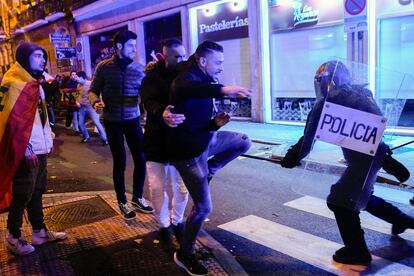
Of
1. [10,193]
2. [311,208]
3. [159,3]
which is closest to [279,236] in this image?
[311,208]

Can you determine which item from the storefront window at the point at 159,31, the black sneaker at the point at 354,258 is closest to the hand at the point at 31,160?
the black sneaker at the point at 354,258

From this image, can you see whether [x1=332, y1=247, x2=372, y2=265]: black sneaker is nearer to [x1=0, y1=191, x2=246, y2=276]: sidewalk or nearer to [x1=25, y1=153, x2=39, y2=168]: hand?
[x1=0, y1=191, x2=246, y2=276]: sidewalk

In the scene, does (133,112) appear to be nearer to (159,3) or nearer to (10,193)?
(10,193)

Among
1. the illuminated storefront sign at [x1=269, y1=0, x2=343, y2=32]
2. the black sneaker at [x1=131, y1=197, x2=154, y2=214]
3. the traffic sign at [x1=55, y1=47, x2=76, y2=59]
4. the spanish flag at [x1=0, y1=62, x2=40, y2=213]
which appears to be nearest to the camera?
the spanish flag at [x1=0, y1=62, x2=40, y2=213]

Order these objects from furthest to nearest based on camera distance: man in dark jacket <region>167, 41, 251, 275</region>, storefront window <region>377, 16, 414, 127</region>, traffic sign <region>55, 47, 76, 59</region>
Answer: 1. traffic sign <region>55, 47, 76, 59</region>
2. storefront window <region>377, 16, 414, 127</region>
3. man in dark jacket <region>167, 41, 251, 275</region>

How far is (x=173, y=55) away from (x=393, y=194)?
378 centimetres

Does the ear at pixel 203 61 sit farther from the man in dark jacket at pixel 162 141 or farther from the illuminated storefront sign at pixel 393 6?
the illuminated storefront sign at pixel 393 6

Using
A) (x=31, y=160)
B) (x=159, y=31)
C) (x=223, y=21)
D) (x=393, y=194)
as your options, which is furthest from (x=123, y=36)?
(x=159, y=31)

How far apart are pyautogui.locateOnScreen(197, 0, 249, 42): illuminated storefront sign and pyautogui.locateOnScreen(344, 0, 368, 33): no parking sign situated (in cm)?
547

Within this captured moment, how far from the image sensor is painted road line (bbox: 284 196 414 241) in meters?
4.79

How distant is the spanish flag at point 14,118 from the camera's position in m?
4.21

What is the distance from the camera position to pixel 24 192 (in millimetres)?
4363

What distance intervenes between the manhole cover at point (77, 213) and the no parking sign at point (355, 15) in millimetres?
5685

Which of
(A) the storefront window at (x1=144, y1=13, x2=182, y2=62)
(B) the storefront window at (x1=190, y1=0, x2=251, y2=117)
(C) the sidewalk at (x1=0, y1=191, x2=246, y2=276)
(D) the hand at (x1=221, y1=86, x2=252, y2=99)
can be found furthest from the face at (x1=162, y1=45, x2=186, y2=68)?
(A) the storefront window at (x1=144, y1=13, x2=182, y2=62)
